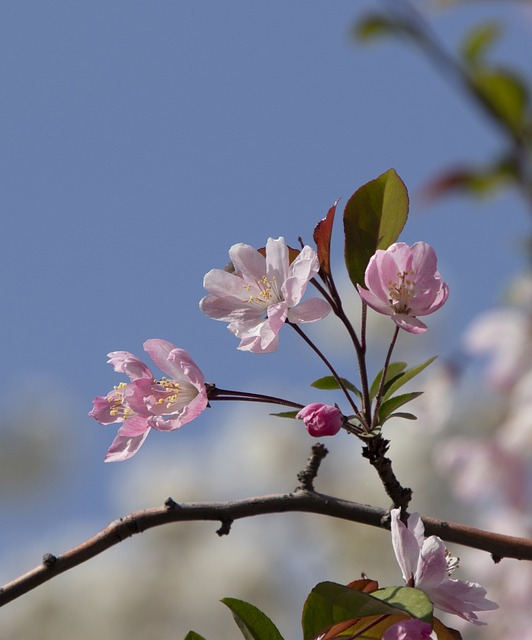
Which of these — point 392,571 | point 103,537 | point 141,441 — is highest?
point 392,571

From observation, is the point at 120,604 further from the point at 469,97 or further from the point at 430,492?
the point at 469,97

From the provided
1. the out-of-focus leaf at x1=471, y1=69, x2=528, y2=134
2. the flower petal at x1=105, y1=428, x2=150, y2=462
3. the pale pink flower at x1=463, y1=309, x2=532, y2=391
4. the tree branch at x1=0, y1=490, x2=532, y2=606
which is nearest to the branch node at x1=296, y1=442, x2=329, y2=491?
the tree branch at x1=0, y1=490, x2=532, y2=606

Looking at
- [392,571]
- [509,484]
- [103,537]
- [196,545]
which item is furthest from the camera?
[196,545]

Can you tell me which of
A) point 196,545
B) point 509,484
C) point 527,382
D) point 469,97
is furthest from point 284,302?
point 196,545

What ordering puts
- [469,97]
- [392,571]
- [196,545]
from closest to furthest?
[469,97], [392,571], [196,545]

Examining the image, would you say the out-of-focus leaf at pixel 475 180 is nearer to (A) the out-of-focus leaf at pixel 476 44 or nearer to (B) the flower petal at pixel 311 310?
(A) the out-of-focus leaf at pixel 476 44

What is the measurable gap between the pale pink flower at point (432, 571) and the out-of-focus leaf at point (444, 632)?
0.01 m

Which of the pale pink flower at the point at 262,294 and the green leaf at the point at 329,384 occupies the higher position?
the pale pink flower at the point at 262,294

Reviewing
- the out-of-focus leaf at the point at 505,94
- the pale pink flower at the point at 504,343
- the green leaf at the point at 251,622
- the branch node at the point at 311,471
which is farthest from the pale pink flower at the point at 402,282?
the pale pink flower at the point at 504,343

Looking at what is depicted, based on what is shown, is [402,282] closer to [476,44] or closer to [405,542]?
[405,542]

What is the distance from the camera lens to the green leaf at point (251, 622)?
27.7 inches

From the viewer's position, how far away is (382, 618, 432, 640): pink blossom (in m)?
0.65

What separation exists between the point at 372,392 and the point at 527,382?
5.54 feet

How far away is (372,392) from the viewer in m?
0.82
